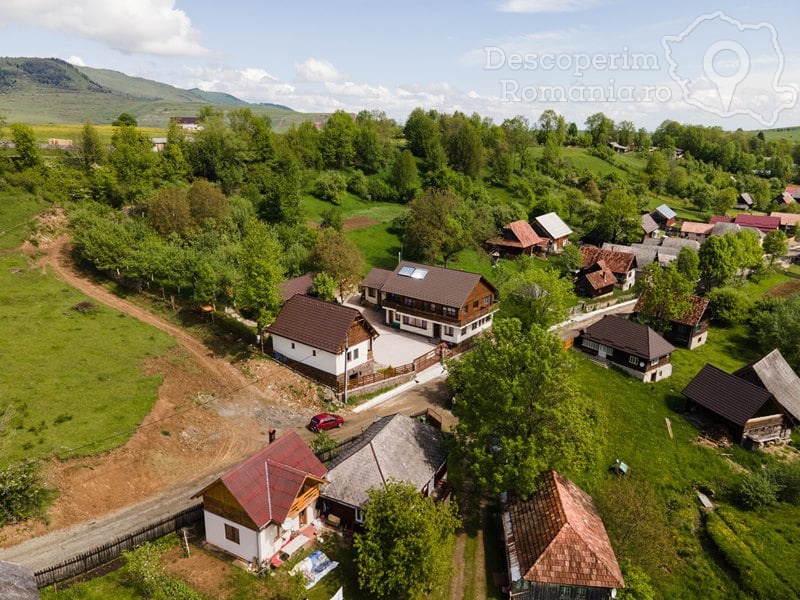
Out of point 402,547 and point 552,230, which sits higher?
point 552,230

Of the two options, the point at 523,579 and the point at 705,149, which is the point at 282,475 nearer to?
the point at 523,579

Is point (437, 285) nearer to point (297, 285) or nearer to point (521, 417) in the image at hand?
point (297, 285)

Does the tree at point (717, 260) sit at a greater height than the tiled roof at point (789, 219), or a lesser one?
lesser

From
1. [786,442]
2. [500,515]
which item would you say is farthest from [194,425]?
[786,442]

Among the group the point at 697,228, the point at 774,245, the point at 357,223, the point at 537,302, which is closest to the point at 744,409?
the point at 537,302

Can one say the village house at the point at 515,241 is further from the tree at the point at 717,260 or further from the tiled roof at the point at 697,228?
the tiled roof at the point at 697,228

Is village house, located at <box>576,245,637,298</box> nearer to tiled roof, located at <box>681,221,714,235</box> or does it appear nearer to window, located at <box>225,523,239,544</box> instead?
tiled roof, located at <box>681,221,714,235</box>

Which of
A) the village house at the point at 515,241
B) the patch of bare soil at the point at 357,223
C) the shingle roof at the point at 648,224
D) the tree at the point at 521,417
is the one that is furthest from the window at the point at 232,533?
the shingle roof at the point at 648,224
